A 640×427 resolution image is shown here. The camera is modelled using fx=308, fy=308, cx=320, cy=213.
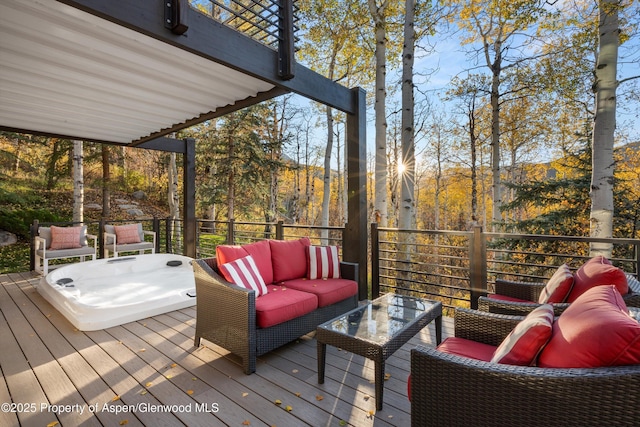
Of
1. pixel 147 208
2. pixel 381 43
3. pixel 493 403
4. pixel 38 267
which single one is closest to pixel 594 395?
pixel 493 403

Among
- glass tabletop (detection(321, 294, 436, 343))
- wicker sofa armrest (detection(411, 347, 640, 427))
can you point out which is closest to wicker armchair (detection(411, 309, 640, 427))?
wicker sofa armrest (detection(411, 347, 640, 427))

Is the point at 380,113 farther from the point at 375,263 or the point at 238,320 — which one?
the point at 238,320

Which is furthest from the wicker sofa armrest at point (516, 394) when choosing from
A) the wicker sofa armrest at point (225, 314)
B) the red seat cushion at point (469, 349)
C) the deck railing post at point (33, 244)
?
the deck railing post at point (33, 244)

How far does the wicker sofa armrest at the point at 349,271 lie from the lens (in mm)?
3125

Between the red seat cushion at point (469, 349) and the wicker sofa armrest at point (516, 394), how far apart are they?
0.43 metres

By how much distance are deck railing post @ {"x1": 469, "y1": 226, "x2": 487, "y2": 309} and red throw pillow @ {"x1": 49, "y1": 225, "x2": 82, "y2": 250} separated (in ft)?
19.7

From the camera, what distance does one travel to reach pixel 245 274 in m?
2.51

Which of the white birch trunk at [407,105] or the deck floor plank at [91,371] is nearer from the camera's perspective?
the deck floor plank at [91,371]

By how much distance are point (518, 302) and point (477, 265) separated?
3.95 ft

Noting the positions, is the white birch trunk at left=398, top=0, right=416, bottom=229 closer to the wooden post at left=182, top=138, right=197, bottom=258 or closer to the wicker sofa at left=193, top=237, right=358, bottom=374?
the wicker sofa at left=193, top=237, right=358, bottom=374

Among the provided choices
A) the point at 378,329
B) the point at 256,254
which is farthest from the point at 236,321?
the point at 378,329

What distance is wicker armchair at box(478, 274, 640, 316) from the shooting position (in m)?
1.72

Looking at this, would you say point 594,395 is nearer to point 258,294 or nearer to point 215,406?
point 215,406

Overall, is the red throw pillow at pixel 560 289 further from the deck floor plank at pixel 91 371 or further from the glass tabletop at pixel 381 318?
the deck floor plank at pixel 91 371
